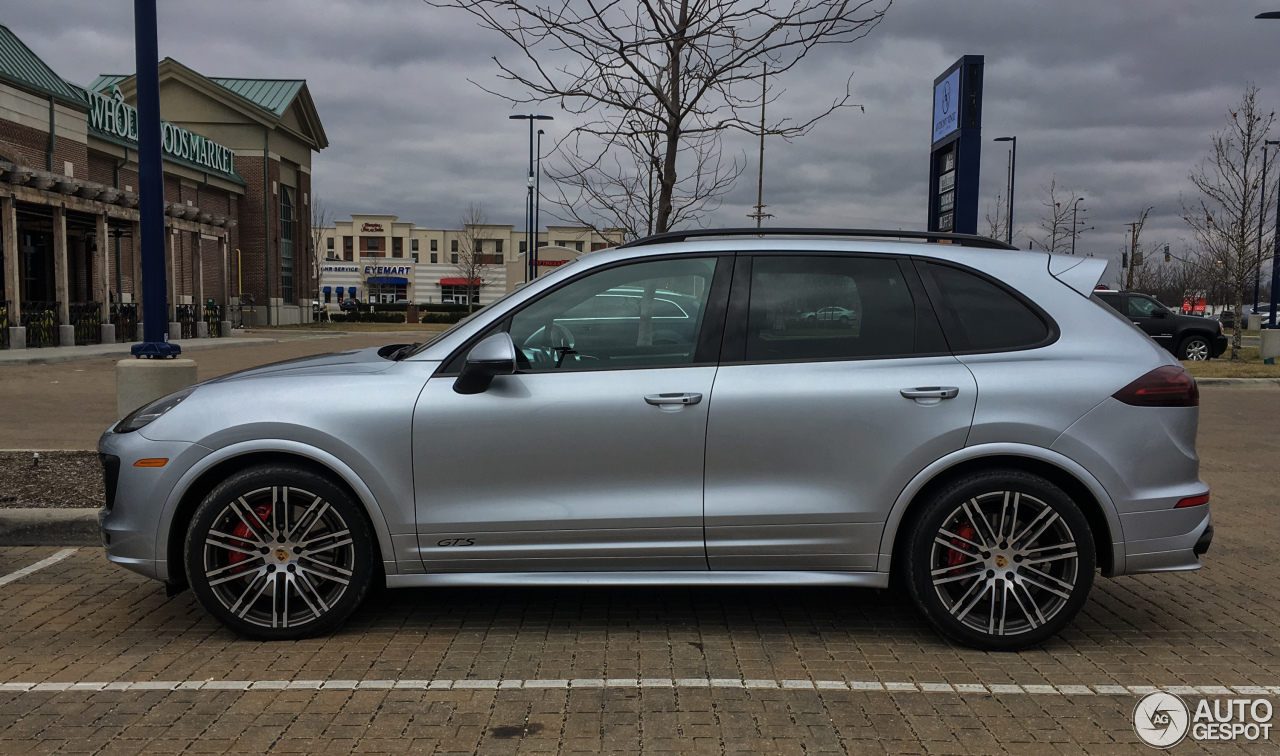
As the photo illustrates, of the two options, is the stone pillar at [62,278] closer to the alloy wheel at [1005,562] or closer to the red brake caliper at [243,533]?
the red brake caliper at [243,533]

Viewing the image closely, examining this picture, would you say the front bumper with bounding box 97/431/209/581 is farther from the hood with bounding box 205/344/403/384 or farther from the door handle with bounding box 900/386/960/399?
the door handle with bounding box 900/386/960/399

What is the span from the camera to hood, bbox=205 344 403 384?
4.30 metres

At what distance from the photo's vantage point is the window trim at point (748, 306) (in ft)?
13.7

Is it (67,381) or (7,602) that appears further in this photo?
(67,381)

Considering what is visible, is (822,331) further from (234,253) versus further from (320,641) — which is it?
(234,253)

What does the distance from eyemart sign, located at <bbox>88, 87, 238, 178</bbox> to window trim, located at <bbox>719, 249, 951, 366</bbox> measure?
2505 centimetres

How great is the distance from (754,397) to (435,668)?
173 centimetres

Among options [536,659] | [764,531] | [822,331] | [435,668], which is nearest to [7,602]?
[435,668]

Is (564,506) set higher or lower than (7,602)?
higher

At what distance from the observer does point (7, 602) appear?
4.87 m

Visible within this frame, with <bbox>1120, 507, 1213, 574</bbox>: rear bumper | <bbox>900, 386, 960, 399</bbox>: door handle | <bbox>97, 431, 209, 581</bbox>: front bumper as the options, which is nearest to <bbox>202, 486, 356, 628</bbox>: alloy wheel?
<bbox>97, 431, 209, 581</bbox>: front bumper

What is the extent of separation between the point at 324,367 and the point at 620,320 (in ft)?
4.51

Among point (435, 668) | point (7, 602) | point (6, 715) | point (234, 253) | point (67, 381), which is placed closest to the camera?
point (6, 715)
